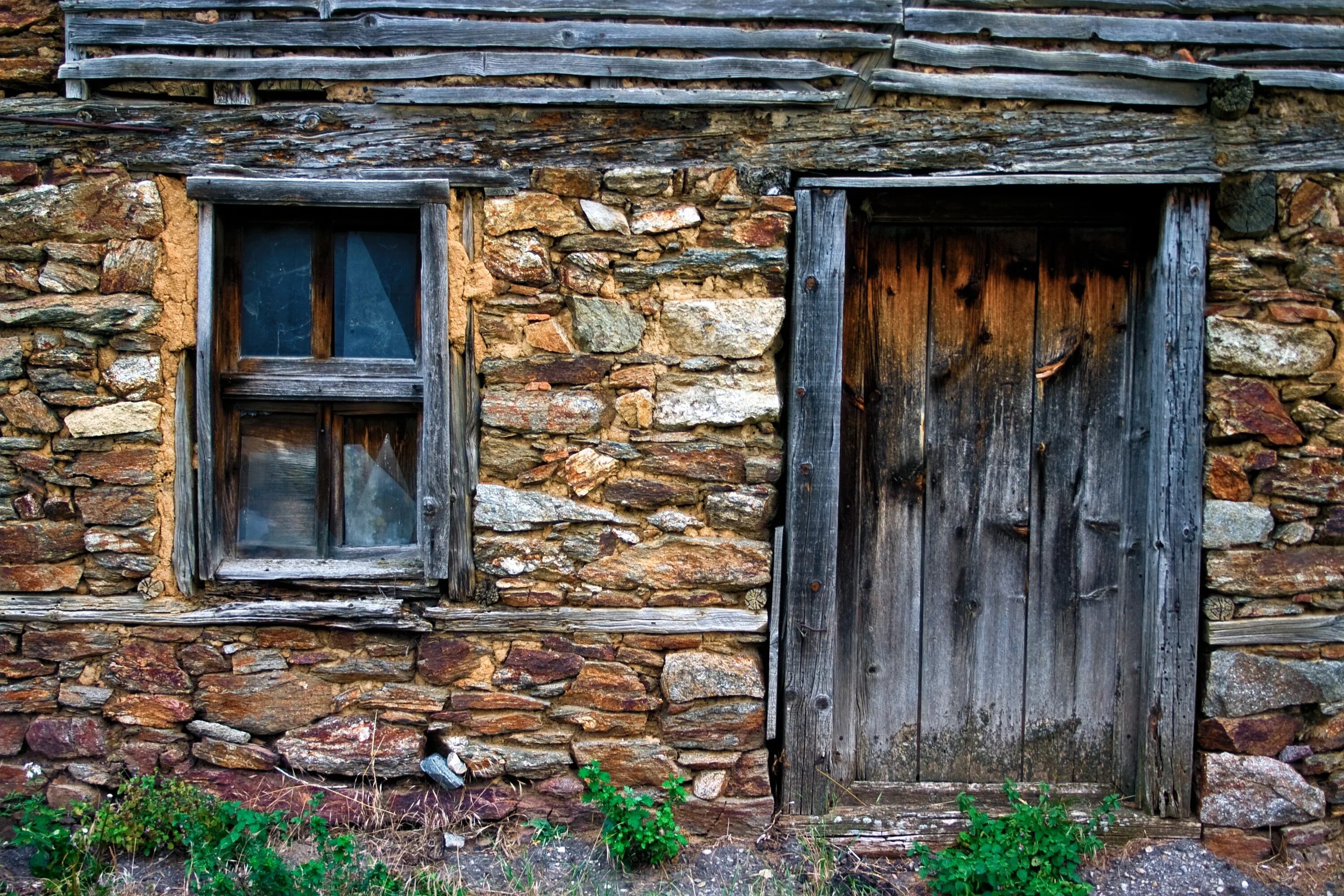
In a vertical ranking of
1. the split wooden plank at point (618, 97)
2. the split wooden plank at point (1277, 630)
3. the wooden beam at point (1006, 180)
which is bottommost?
the split wooden plank at point (1277, 630)

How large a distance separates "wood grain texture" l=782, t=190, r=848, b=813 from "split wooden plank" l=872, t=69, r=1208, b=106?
16.2 inches

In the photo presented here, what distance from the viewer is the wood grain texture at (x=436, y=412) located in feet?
8.83

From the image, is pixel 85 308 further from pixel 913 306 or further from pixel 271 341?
pixel 913 306

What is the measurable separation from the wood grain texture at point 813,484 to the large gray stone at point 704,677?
0.13m

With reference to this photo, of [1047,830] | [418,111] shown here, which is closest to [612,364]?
[418,111]

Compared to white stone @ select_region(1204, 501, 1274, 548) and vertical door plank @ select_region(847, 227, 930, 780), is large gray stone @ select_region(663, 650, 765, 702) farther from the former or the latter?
white stone @ select_region(1204, 501, 1274, 548)

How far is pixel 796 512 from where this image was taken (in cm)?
273

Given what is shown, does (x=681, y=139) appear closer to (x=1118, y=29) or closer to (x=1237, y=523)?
(x=1118, y=29)

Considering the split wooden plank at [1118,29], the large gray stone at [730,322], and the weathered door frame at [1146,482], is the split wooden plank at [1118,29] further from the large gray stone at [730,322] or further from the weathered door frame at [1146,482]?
the large gray stone at [730,322]

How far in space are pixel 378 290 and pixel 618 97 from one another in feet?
3.33

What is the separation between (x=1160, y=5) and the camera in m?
2.68

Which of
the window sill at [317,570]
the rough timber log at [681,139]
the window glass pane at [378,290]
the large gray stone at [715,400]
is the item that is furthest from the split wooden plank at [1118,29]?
the window sill at [317,570]

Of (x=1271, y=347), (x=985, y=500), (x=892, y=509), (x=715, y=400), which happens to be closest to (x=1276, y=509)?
(x=1271, y=347)

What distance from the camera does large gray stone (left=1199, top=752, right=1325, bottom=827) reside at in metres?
2.73
